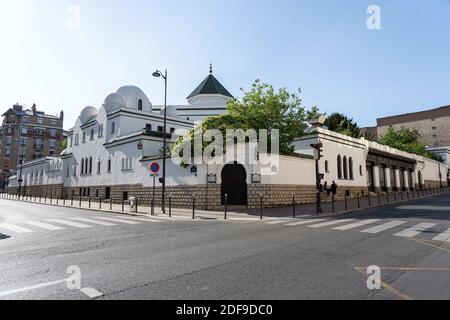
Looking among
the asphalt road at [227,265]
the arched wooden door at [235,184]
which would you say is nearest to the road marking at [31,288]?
the asphalt road at [227,265]

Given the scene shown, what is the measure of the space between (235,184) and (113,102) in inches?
978

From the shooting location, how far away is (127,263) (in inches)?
227

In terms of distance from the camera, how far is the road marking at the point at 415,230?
8.92 metres

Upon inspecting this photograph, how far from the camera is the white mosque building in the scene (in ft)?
66.9

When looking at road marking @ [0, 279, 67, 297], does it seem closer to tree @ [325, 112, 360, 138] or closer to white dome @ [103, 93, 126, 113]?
white dome @ [103, 93, 126, 113]

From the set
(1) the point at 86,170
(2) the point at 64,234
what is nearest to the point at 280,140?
(2) the point at 64,234

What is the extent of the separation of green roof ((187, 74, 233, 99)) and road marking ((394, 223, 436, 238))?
44048mm

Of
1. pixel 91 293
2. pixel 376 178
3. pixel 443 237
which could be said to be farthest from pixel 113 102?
pixel 443 237

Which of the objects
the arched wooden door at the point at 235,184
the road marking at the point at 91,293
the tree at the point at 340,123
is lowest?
the road marking at the point at 91,293

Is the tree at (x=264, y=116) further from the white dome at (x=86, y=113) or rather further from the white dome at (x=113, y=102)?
the white dome at (x=86, y=113)

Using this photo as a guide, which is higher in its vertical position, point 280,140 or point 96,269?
point 280,140

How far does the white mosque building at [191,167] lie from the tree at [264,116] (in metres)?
2.18

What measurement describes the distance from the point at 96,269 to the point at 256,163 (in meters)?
15.5
